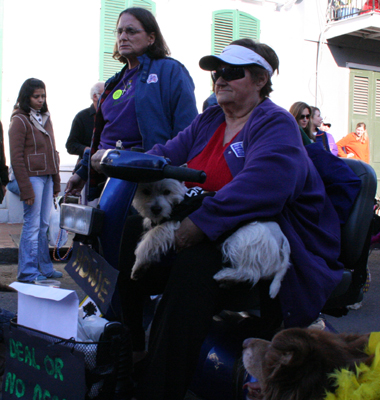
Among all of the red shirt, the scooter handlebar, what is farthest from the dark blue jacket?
the scooter handlebar

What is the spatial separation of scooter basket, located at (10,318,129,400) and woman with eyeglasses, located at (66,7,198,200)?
1.24m

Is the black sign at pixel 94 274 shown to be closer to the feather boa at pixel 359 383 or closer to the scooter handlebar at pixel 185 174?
the scooter handlebar at pixel 185 174

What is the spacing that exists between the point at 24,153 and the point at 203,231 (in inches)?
149

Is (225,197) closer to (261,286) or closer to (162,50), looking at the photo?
(261,286)

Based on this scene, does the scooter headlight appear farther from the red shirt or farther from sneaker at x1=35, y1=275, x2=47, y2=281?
sneaker at x1=35, y1=275, x2=47, y2=281

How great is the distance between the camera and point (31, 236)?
4973 mm

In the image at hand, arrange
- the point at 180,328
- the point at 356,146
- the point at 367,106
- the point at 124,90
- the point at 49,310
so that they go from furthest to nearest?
the point at 367,106 < the point at 356,146 < the point at 124,90 < the point at 49,310 < the point at 180,328

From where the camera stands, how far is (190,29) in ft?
31.7

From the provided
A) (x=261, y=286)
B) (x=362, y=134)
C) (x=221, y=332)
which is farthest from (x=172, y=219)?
(x=362, y=134)

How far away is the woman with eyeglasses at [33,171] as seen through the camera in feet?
15.9

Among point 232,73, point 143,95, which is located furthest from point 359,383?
point 143,95

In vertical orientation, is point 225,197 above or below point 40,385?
above

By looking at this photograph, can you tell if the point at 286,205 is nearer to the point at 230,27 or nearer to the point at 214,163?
the point at 214,163

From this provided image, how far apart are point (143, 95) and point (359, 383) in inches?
74.6
